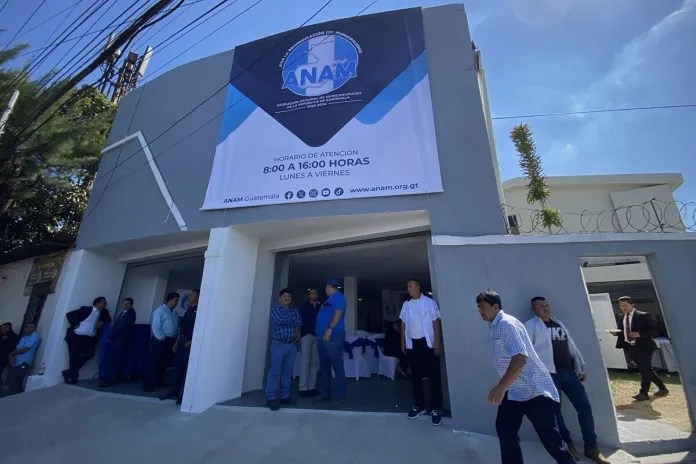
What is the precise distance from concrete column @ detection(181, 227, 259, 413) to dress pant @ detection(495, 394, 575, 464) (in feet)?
13.0

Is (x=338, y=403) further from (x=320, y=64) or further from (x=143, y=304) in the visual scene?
(x=143, y=304)

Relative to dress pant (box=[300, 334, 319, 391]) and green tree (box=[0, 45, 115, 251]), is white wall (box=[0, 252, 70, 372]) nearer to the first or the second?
green tree (box=[0, 45, 115, 251])

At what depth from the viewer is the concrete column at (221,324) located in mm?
4781

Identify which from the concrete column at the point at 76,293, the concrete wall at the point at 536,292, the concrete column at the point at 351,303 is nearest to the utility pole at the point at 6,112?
the concrete column at the point at 76,293

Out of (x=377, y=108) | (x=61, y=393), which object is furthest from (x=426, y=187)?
(x=61, y=393)

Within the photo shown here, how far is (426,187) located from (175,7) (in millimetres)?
3769

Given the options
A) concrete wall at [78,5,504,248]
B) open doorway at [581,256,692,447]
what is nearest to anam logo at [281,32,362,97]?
concrete wall at [78,5,504,248]

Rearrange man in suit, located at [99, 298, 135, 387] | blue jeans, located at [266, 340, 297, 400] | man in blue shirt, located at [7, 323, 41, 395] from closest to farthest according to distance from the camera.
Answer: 1. blue jeans, located at [266, 340, 297, 400]
2. man in suit, located at [99, 298, 135, 387]
3. man in blue shirt, located at [7, 323, 41, 395]

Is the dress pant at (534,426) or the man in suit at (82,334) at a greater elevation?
the man in suit at (82,334)

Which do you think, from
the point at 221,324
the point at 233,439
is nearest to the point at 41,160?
the point at 221,324

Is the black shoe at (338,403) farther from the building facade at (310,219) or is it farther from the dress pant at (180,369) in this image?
the dress pant at (180,369)

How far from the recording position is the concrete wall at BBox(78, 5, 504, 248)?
15.0 ft

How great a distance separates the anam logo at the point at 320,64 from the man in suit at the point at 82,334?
6.09 metres

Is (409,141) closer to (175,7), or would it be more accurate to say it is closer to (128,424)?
(175,7)
